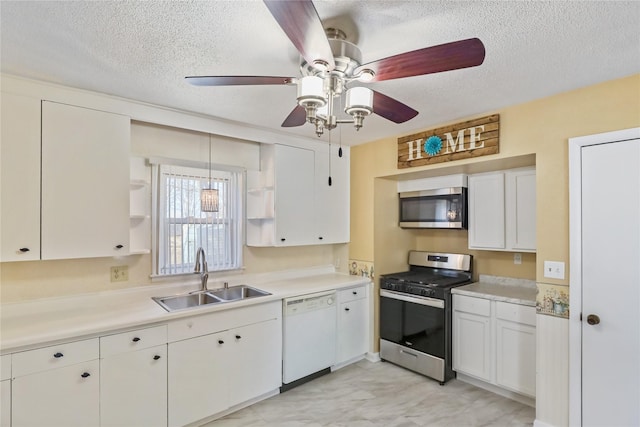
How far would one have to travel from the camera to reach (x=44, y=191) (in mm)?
2174

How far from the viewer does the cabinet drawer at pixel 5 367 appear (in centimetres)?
179

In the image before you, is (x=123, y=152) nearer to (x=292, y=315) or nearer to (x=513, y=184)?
(x=292, y=315)

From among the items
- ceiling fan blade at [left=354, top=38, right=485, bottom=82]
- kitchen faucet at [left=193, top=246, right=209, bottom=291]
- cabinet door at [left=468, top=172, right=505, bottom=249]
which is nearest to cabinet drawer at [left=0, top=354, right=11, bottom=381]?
kitchen faucet at [left=193, top=246, right=209, bottom=291]

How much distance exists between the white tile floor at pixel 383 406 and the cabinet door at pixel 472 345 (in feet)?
0.59

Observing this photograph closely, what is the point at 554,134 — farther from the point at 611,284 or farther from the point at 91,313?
the point at 91,313

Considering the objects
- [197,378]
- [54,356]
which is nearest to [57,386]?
[54,356]

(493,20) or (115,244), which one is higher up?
(493,20)

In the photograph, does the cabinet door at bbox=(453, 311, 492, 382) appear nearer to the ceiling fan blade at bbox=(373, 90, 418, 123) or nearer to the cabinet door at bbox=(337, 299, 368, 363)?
the cabinet door at bbox=(337, 299, 368, 363)

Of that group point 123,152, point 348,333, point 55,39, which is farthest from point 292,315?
point 55,39

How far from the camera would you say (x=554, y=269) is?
2.39 metres

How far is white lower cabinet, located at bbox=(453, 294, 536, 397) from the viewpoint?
9.01 feet

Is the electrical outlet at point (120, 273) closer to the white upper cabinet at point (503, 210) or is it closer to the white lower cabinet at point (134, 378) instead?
the white lower cabinet at point (134, 378)

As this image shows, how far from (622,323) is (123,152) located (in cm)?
358

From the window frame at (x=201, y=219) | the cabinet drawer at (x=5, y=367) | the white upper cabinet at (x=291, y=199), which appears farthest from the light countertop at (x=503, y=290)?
the cabinet drawer at (x=5, y=367)
